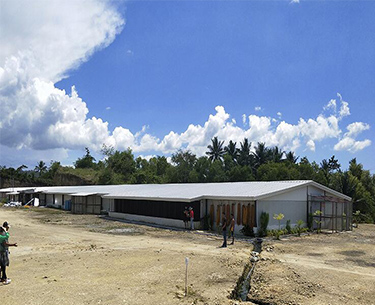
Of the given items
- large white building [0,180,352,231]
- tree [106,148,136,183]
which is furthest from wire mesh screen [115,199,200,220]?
tree [106,148,136,183]

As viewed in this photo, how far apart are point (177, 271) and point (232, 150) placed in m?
53.4

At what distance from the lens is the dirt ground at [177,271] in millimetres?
8844

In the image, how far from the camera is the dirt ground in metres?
8.84

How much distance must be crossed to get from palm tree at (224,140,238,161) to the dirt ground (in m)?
44.6

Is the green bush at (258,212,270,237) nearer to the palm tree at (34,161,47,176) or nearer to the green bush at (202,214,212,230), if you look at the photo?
the green bush at (202,214,212,230)

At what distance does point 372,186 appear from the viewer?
4612cm

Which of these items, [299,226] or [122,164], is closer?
[299,226]

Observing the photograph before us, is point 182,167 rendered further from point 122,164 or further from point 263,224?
point 263,224

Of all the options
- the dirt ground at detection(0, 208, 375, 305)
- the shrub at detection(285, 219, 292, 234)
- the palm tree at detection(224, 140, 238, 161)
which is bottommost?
the shrub at detection(285, 219, 292, 234)

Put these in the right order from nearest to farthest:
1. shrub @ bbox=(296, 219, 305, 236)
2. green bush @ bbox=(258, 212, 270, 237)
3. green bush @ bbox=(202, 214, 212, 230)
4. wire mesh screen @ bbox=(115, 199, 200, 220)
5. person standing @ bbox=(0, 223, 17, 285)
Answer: person standing @ bbox=(0, 223, 17, 285), green bush @ bbox=(258, 212, 270, 237), shrub @ bbox=(296, 219, 305, 236), green bush @ bbox=(202, 214, 212, 230), wire mesh screen @ bbox=(115, 199, 200, 220)

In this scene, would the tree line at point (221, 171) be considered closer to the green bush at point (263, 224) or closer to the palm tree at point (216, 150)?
the palm tree at point (216, 150)

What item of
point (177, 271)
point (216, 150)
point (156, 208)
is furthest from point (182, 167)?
point (177, 271)

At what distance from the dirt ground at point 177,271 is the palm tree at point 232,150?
44.6m

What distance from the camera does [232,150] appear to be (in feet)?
210
